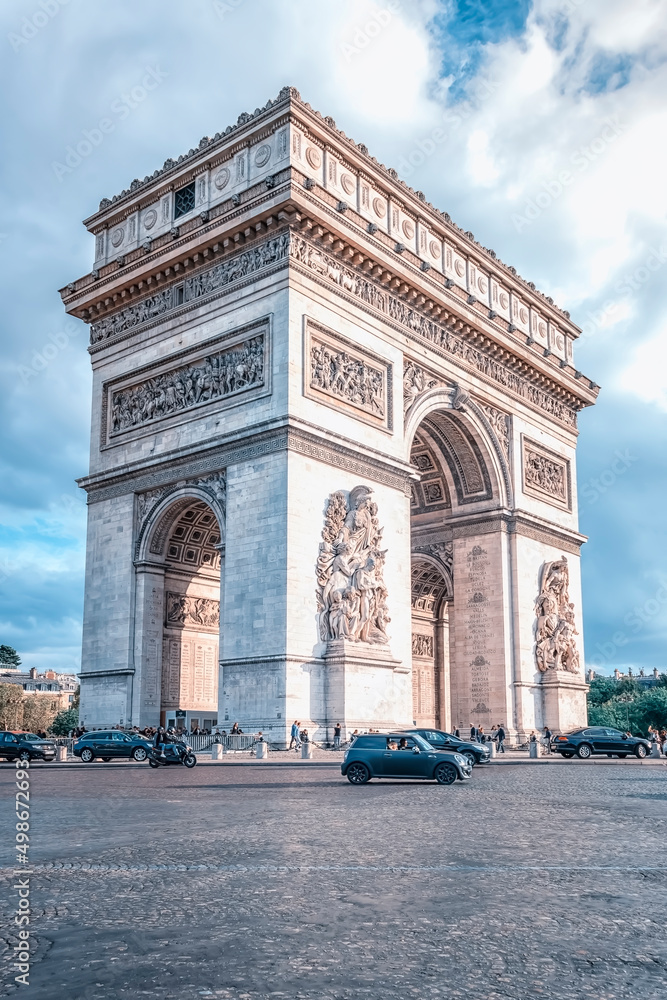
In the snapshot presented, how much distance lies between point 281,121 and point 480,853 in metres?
23.9

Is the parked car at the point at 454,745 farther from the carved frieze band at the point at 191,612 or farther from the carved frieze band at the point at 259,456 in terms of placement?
the carved frieze band at the point at 191,612

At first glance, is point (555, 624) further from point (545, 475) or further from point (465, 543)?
point (545, 475)

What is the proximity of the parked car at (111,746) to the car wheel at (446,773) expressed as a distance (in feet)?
33.1

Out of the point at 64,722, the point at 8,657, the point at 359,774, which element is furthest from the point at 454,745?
the point at 8,657

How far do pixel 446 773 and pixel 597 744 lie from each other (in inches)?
535

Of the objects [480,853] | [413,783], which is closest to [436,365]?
[413,783]

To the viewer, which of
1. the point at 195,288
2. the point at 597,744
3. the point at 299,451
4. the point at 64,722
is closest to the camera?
the point at 299,451

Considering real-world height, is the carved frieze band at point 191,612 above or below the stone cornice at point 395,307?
below

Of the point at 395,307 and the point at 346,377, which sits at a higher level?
the point at 395,307

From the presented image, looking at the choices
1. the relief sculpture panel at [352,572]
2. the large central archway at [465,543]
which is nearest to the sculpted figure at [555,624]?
the large central archway at [465,543]

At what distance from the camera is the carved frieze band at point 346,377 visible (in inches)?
1083

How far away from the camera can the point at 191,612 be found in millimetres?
31141

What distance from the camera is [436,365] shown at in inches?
1293

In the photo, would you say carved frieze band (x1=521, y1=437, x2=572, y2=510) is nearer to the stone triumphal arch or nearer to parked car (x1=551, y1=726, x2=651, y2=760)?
the stone triumphal arch
